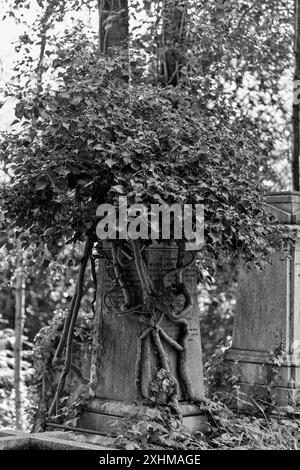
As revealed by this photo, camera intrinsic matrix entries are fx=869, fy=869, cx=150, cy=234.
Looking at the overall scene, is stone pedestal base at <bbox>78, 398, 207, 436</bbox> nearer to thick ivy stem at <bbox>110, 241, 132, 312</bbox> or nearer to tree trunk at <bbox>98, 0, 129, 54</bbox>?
thick ivy stem at <bbox>110, 241, 132, 312</bbox>

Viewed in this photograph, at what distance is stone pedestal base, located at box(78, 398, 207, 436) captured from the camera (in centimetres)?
689

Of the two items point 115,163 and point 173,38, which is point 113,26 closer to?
point 173,38

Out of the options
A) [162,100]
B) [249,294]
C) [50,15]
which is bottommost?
[249,294]

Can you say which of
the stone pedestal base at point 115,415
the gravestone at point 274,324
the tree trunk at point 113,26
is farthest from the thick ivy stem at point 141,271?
the tree trunk at point 113,26

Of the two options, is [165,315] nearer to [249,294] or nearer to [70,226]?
[70,226]

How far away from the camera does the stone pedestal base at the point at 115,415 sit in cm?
689

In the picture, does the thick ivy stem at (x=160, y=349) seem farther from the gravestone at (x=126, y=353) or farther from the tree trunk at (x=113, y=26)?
the tree trunk at (x=113, y=26)

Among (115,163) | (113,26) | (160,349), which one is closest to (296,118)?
(113,26)

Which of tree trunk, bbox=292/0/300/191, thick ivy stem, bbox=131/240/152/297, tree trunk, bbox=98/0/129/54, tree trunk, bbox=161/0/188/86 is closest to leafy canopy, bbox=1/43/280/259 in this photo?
thick ivy stem, bbox=131/240/152/297

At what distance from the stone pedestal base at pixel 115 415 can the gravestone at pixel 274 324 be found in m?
1.47

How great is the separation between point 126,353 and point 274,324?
2.01 meters
